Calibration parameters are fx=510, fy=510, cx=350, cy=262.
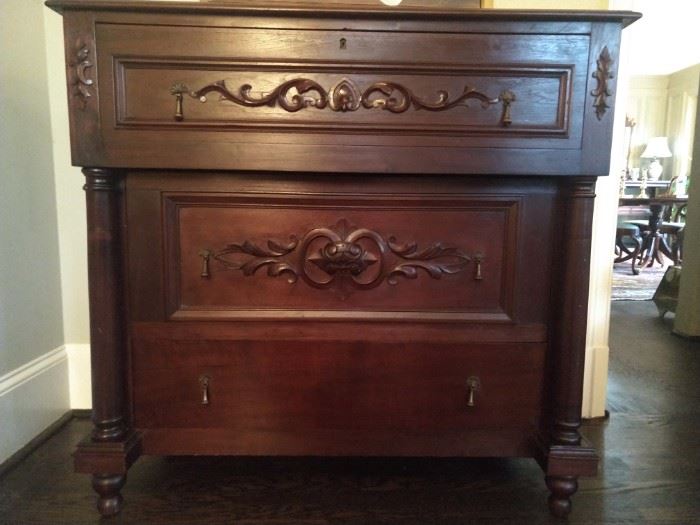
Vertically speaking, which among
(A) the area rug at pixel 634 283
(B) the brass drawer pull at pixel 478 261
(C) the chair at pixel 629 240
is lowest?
(A) the area rug at pixel 634 283

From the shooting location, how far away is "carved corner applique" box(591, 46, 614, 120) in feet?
2.97

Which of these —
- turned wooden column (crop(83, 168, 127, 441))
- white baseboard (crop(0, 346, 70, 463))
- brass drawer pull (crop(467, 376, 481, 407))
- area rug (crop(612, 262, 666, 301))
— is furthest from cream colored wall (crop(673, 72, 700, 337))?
white baseboard (crop(0, 346, 70, 463))

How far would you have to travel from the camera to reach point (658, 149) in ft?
22.1

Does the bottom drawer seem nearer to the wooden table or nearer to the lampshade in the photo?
the wooden table

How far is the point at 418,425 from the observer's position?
40.9 inches

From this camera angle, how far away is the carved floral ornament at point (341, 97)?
90 centimetres

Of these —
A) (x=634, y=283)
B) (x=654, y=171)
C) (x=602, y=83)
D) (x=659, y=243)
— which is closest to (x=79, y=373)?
(x=602, y=83)

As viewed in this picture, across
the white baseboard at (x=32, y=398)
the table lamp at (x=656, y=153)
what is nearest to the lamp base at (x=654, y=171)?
the table lamp at (x=656, y=153)

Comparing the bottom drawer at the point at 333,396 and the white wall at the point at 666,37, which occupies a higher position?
the white wall at the point at 666,37

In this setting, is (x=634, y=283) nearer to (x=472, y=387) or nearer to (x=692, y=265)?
(x=692, y=265)

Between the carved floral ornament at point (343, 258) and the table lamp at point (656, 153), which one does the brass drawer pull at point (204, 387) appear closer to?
the carved floral ornament at point (343, 258)

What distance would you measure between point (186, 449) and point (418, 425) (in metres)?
0.47

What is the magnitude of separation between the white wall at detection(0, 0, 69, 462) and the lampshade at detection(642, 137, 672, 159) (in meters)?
7.30

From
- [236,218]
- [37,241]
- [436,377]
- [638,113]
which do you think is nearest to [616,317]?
[436,377]
